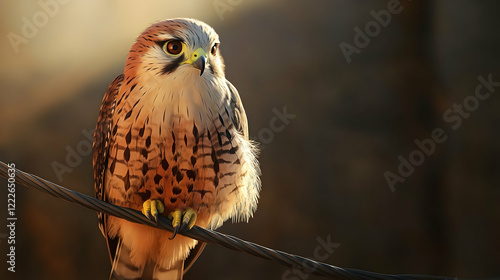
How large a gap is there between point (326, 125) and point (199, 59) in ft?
4.93

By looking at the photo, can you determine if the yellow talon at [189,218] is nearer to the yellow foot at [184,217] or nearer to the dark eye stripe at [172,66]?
the yellow foot at [184,217]

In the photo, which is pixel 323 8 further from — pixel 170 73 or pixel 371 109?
pixel 170 73

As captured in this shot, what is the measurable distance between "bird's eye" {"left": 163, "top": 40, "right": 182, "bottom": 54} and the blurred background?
3.47 ft

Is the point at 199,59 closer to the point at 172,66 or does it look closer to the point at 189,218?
the point at 172,66

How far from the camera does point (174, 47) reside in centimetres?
144

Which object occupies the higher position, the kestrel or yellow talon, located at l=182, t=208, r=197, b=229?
the kestrel

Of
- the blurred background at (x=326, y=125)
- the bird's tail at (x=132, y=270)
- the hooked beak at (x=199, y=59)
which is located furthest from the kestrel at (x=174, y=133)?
the blurred background at (x=326, y=125)

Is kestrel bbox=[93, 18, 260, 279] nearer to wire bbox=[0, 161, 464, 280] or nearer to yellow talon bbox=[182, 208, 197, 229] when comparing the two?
yellow talon bbox=[182, 208, 197, 229]

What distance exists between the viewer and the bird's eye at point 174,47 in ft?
4.71

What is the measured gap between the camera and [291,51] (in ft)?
8.89

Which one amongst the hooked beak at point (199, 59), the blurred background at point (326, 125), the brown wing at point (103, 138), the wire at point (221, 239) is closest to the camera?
the wire at point (221, 239)

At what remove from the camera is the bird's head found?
141 centimetres

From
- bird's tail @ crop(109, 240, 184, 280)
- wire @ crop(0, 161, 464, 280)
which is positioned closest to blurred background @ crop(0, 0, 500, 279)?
bird's tail @ crop(109, 240, 184, 280)

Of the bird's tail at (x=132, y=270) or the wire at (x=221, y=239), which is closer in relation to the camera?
the wire at (x=221, y=239)
